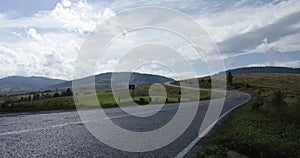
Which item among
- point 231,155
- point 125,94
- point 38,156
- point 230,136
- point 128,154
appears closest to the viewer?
point 38,156

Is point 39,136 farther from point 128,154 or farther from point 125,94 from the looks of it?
point 125,94

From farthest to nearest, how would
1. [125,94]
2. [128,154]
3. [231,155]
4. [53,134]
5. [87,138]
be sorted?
1. [125,94]
2. [53,134]
3. [87,138]
4. [231,155]
5. [128,154]

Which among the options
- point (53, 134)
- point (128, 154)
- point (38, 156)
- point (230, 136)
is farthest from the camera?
point (230, 136)

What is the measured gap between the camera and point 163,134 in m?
9.43

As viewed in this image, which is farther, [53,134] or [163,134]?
[163,134]

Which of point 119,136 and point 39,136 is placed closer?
point 39,136

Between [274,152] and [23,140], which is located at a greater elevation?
[23,140]

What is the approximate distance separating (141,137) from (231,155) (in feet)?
8.72

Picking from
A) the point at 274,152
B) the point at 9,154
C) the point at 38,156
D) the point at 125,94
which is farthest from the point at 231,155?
the point at 125,94

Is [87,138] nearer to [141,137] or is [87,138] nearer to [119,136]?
[119,136]

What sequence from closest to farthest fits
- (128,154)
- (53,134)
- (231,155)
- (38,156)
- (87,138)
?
(38,156)
(128,154)
(231,155)
(87,138)
(53,134)

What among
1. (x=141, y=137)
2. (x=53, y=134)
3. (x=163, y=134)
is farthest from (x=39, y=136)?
(x=163, y=134)

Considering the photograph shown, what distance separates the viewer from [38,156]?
18.2 feet

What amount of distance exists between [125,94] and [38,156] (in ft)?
169
